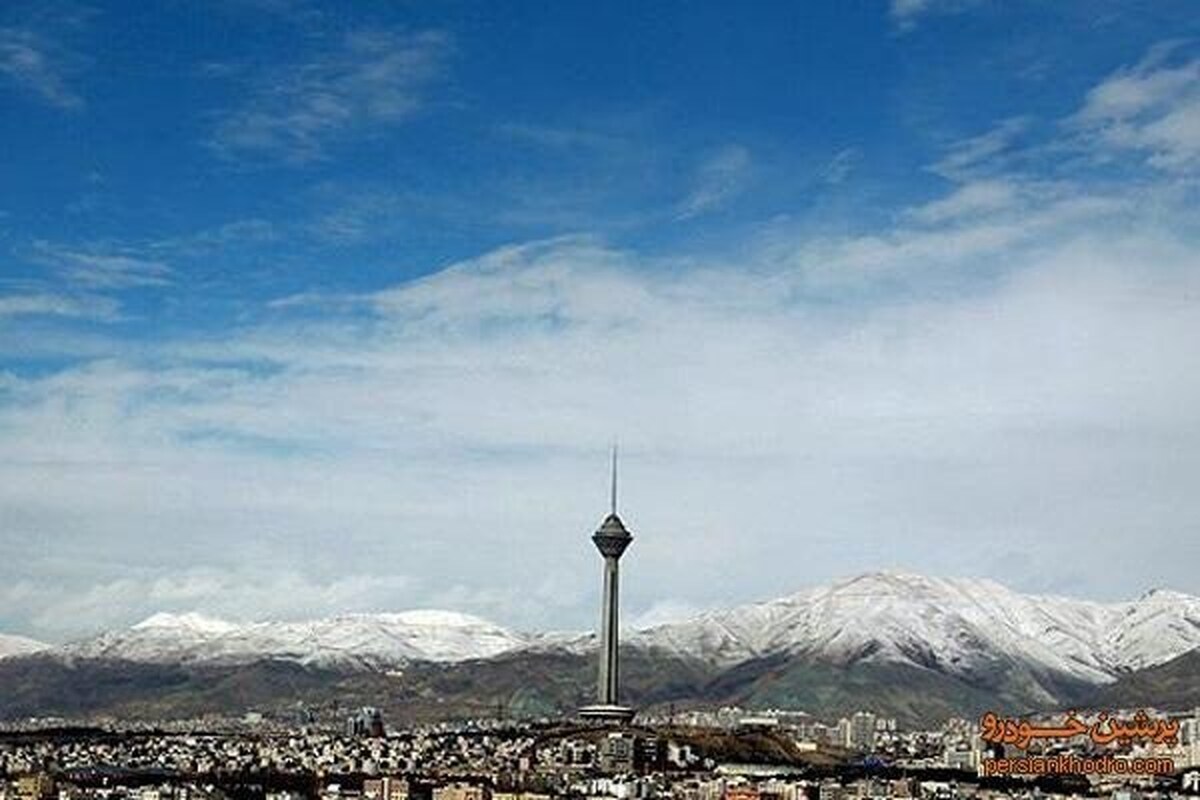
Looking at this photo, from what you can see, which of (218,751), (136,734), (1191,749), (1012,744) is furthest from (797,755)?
(136,734)

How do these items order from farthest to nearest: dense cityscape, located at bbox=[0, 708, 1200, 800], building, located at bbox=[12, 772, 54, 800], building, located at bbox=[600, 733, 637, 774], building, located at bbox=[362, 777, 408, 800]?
1. building, located at bbox=[600, 733, 637, 774]
2. dense cityscape, located at bbox=[0, 708, 1200, 800]
3. building, located at bbox=[362, 777, 408, 800]
4. building, located at bbox=[12, 772, 54, 800]

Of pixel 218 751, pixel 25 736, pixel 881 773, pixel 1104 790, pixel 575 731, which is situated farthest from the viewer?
pixel 25 736

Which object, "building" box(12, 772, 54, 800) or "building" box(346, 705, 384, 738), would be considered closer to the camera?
"building" box(12, 772, 54, 800)

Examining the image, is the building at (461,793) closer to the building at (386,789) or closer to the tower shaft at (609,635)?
the building at (386,789)

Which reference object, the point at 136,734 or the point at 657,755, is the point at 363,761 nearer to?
the point at 657,755

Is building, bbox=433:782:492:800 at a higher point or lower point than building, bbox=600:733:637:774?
lower

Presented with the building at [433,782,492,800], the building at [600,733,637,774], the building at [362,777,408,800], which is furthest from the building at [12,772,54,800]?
the building at [600,733,637,774]

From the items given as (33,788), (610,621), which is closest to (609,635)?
(610,621)

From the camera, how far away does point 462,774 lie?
138125 mm

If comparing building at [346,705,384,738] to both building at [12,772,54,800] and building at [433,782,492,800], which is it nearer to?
building at [12,772,54,800]

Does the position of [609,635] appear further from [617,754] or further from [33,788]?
[33,788]

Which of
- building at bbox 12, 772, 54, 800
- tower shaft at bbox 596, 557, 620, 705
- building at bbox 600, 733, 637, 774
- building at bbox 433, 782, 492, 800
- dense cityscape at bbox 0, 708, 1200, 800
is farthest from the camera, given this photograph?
tower shaft at bbox 596, 557, 620, 705

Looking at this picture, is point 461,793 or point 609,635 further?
point 609,635

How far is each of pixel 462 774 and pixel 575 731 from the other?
31507 mm
